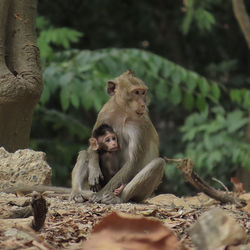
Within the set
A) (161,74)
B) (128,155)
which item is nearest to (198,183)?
(128,155)

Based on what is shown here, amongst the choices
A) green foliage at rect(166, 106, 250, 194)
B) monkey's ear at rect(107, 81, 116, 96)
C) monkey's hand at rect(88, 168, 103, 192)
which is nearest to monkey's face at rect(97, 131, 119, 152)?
monkey's hand at rect(88, 168, 103, 192)

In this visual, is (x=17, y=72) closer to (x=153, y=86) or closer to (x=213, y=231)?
(x=213, y=231)

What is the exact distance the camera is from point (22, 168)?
618cm

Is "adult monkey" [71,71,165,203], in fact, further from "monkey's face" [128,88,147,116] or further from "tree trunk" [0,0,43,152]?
"tree trunk" [0,0,43,152]

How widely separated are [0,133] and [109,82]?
4.75 feet

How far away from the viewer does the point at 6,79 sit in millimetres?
6137

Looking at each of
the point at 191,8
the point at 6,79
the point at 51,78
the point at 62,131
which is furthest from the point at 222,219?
the point at 62,131

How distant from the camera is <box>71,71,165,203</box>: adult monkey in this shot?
6.11 meters

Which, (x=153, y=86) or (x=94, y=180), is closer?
(x=94, y=180)

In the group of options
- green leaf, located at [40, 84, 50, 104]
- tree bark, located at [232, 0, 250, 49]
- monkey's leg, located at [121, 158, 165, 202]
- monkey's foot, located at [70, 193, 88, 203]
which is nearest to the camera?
monkey's foot, located at [70, 193, 88, 203]

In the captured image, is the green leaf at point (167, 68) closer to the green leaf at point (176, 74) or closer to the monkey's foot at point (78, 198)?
the green leaf at point (176, 74)

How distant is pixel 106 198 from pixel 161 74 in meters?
5.19

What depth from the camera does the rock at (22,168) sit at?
6.12 m

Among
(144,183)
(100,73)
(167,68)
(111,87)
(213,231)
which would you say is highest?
(167,68)
